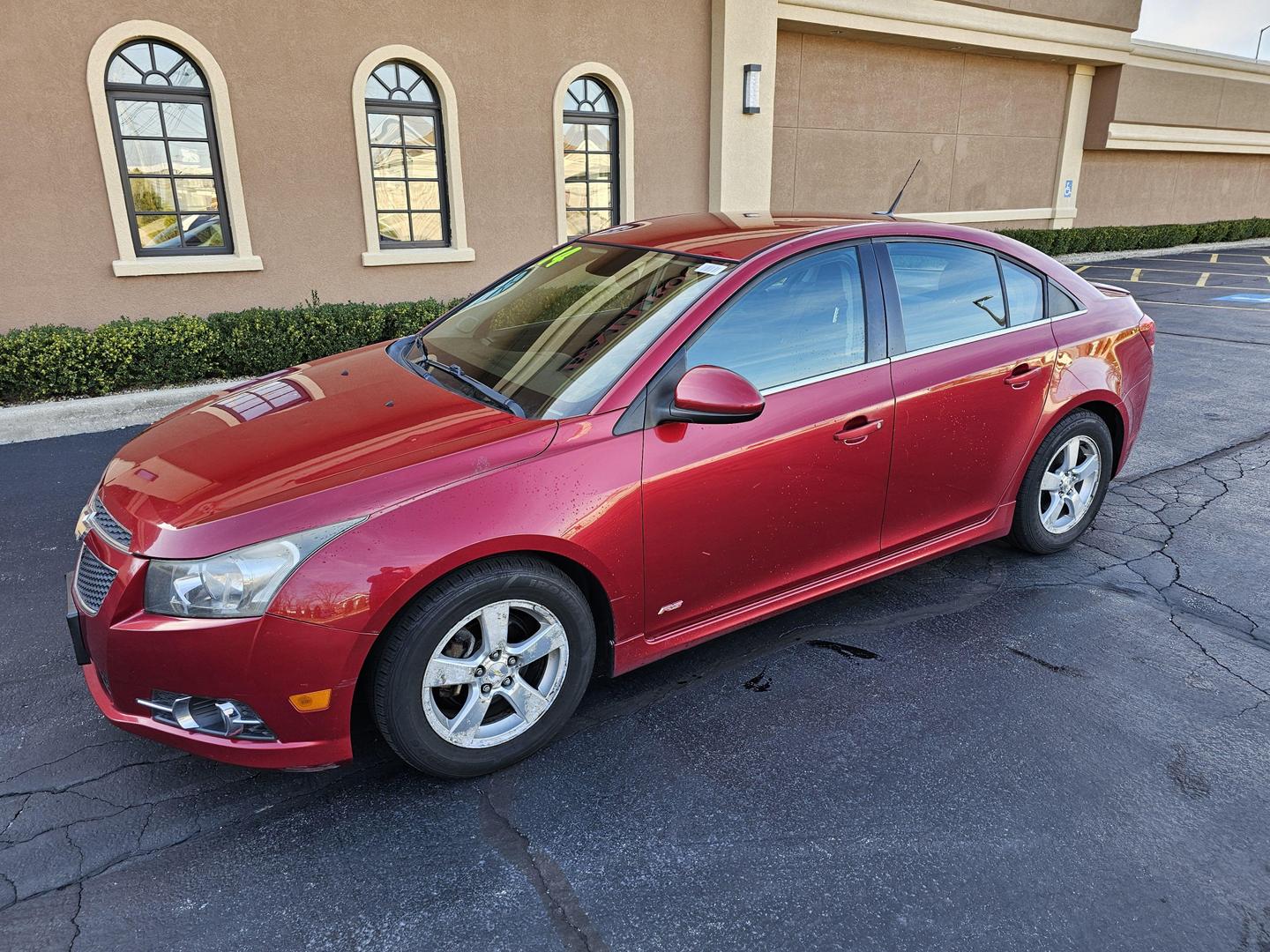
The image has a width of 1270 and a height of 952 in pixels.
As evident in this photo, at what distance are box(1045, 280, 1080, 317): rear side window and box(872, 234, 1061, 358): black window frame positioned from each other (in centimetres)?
7

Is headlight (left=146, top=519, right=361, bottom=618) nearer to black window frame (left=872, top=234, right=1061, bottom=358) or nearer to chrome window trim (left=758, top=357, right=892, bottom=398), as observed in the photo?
chrome window trim (left=758, top=357, right=892, bottom=398)

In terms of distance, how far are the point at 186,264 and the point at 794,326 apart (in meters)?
7.44

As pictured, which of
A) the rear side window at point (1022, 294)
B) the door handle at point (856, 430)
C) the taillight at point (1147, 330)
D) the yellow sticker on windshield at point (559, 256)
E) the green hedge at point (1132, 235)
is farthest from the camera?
the green hedge at point (1132, 235)

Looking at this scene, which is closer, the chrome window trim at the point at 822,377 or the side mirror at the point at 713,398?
the side mirror at the point at 713,398

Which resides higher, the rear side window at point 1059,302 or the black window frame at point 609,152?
the black window frame at point 609,152

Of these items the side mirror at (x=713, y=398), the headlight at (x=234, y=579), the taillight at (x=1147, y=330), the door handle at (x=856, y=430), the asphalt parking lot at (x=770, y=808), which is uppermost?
the side mirror at (x=713, y=398)

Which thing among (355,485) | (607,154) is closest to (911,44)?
(607,154)

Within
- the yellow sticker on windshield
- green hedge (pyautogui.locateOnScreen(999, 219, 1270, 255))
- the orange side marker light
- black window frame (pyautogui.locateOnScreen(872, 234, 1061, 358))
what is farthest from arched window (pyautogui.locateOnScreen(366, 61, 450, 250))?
green hedge (pyautogui.locateOnScreen(999, 219, 1270, 255))

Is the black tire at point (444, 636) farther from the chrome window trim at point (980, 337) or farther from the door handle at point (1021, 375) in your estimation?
the door handle at point (1021, 375)

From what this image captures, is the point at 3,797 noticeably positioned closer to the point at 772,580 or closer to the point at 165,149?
the point at 772,580

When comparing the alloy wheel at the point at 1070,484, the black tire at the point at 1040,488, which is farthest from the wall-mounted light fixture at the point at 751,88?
the alloy wheel at the point at 1070,484

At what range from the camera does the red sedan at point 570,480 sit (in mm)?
2539

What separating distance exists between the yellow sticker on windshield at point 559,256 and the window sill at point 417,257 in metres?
5.99

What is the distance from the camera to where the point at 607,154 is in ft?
36.9
